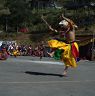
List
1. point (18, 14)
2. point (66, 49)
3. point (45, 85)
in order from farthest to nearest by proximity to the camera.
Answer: point (18, 14)
point (66, 49)
point (45, 85)

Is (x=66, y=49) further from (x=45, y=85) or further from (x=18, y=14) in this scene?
(x=18, y=14)

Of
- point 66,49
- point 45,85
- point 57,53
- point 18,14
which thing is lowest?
point 45,85

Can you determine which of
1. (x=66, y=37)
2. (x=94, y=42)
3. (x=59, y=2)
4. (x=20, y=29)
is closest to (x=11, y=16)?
(x=20, y=29)

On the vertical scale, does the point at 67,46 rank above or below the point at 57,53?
above

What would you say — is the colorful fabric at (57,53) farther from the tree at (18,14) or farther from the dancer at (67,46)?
the tree at (18,14)

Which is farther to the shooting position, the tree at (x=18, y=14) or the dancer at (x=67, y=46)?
the tree at (x=18, y=14)

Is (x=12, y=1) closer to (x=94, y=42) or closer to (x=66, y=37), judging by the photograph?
(x=94, y=42)

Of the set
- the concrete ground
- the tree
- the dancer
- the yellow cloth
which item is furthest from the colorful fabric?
the tree

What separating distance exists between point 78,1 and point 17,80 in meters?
51.9

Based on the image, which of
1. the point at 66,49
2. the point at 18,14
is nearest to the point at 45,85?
the point at 66,49

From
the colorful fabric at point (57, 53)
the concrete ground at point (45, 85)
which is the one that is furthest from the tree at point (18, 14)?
the concrete ground at point (45, 85)

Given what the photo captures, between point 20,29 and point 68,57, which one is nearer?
point 68,57

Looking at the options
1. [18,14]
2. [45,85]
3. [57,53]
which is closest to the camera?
[45,85]

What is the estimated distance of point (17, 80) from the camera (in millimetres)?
11922
